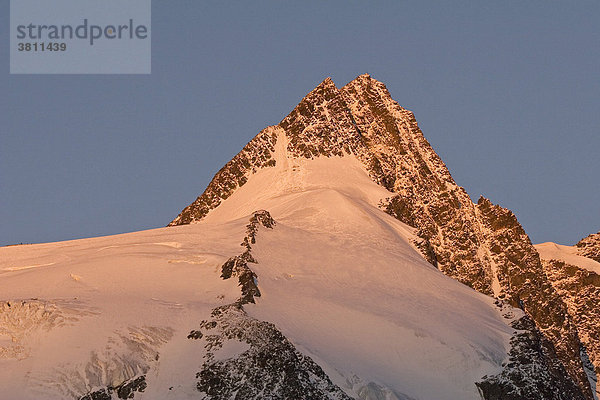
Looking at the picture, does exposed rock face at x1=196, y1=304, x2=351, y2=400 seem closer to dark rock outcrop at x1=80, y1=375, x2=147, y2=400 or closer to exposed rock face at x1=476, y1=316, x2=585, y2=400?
dark rock outcrop at x1=80, y1=375, x2=147, y2=400

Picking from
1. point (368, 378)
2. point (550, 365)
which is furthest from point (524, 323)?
point (368, 378)

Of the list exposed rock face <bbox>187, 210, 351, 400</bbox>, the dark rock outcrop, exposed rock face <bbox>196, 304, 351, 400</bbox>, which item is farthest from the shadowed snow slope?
exposed rock face <bbox>196, 304, 351, 400</bbox>

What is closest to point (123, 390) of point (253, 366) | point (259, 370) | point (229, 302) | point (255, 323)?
point (253, 366)

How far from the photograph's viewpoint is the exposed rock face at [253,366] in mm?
117562

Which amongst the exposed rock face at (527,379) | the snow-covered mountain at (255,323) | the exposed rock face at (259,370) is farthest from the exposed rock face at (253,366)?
the exposed rock face at (527,379)

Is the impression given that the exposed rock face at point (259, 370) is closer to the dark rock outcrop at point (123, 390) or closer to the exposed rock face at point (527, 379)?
the dark rock outcrop at point (123, 390)

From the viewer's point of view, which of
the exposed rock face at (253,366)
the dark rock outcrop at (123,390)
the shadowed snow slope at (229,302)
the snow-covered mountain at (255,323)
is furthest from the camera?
the shadowed snow slope at (229,302)

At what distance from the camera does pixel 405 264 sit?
162875 mm

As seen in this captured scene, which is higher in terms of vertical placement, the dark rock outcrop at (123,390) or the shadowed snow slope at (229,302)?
the shadowed snow slope at (229,302)

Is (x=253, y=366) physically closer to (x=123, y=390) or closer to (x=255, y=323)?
(x=255, y=323)

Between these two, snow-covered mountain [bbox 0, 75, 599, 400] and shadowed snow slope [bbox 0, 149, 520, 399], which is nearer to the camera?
snow-covered mountain [bbox 0, 75, 599, 400]

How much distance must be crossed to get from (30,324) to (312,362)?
24.4 meters

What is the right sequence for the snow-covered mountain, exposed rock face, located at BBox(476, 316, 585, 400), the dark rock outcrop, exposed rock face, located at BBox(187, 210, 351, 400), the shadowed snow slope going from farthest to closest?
exposed rock face, located at BBox(476, 316, 585, 400) → the shadowed snow slope → the snow-covered mountain → exposed rock face, located at BBox(187, 210, 351, 400) → the dark rock outcrop

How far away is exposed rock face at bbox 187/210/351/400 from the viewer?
118 m
